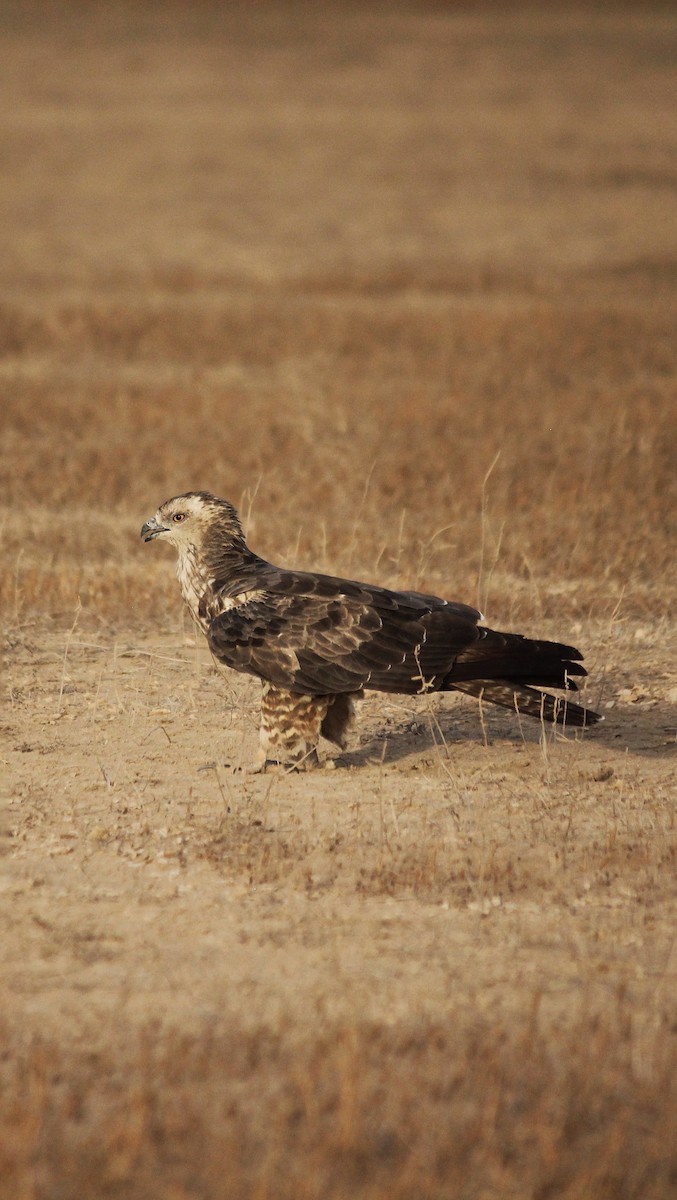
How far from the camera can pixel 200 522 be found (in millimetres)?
7383

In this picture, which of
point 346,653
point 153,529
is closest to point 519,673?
point 346,653

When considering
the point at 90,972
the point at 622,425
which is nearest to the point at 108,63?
the point at 622,425

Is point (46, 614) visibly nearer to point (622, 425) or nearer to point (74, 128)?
point (622, 425)

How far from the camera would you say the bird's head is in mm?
7348

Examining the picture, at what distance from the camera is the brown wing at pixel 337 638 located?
6719 millimetres

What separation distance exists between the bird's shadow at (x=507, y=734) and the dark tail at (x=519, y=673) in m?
0.45

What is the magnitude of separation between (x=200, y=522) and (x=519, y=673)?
79.7 inches

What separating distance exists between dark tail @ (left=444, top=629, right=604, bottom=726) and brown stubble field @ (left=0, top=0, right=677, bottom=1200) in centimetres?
39

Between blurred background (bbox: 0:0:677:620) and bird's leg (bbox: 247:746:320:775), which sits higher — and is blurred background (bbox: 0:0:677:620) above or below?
below

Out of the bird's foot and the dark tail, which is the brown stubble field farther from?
the dark tail

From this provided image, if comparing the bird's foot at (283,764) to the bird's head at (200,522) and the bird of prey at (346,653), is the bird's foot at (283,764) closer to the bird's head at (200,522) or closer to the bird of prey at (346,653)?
the bird of prey at (346,653)

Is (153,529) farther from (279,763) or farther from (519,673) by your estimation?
(519,673)

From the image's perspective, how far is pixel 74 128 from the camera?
167 ft

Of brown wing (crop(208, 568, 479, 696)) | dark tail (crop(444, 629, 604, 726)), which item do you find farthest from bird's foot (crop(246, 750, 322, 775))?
dark tail (crop(444, 629, 604, 726))
